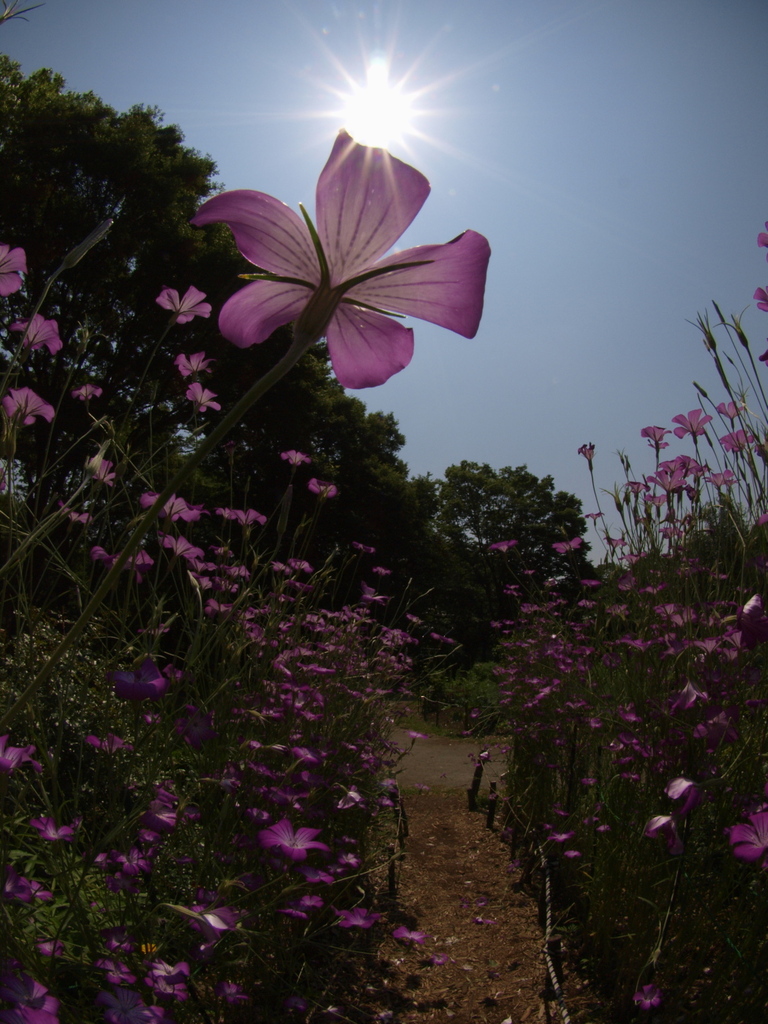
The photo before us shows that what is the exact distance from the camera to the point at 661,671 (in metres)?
2.36

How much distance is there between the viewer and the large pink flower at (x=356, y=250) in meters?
0.54

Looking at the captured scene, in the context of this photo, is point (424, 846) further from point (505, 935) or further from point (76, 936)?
point (76, 936)

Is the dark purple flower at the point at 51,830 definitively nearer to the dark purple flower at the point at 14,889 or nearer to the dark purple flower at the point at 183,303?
the dark purple flower at the point at 14,889

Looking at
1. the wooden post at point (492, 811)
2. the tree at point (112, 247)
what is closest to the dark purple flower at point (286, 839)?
the wooden post at point (492, 811)

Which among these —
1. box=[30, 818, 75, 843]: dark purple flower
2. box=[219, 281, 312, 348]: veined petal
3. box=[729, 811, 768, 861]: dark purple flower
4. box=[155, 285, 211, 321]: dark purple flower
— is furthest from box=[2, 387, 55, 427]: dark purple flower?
box=[729, 811, 768, 861]: dark purple flower

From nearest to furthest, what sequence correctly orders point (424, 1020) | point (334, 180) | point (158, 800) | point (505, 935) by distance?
1. point (334, 180)
2. point (158, 800)
3. point (424, 1020)
4. point (505, 935)

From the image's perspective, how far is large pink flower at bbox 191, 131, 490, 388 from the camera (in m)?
0.54

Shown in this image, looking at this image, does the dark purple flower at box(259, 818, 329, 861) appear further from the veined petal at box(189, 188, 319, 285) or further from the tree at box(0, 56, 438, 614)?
the tree at box(0, 56, 438, 614)

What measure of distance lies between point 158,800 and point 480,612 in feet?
77.6

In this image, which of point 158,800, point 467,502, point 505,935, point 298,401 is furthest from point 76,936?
point 467,502

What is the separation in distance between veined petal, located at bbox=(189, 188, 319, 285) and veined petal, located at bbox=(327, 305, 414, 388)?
82 mm

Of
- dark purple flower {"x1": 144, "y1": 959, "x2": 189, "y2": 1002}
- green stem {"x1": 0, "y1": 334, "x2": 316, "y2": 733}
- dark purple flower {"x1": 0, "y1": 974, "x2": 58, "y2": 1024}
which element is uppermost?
green stem {"x1": 0, "y1": 334, "x2": 316, "y2": 733}

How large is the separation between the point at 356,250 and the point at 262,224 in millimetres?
81

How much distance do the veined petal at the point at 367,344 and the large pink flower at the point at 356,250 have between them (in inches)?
1.1
